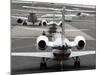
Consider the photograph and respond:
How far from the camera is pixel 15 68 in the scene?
4.10 metres

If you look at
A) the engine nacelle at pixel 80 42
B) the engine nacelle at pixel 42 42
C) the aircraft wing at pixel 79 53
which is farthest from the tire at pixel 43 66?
the engine nacelle at pixel 80 42

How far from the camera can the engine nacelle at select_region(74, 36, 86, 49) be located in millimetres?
4367

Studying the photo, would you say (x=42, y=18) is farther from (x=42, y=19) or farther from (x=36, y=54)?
(x=36, y=54)

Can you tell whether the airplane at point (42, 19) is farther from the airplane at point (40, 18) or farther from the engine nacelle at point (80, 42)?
the engine nacelle at point (80, 42)

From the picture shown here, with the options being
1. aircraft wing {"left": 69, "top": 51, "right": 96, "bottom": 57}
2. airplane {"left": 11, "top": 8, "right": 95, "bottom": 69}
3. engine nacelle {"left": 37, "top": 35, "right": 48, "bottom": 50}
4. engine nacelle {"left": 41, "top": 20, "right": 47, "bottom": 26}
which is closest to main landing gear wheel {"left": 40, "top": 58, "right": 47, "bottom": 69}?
airplane {"left": 11, "top": 8, "right": 95, "bottom": 69}

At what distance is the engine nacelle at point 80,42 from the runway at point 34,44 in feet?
0.20

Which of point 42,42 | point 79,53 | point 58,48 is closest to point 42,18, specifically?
point 42,42

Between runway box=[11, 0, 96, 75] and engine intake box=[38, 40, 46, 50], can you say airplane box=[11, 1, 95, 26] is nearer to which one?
runway box=[11, 0, 96, 75]

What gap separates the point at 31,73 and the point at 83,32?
1.15m

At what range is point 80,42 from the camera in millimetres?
4391

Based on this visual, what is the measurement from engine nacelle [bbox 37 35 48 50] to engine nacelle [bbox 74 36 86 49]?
1.76 feet

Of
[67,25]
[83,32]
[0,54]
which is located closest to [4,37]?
[0,54]

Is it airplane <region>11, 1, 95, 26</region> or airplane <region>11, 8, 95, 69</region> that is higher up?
airplane <region>11, 1, 95, 26</region>

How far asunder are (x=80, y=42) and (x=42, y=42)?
0.68 meters
